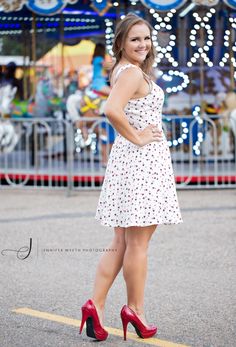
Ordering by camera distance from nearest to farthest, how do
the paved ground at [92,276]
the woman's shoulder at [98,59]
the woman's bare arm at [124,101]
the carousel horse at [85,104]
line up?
the woman's bare arm at [124,101] → the paved ground at [92,276] → the carousel horse at [85,104] → the woman's shoulder at [98,59]

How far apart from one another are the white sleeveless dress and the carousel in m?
7.21

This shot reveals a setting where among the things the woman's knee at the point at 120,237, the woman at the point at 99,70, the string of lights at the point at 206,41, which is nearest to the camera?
the woman's knee at the point at 120,237

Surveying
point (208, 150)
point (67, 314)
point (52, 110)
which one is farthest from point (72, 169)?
point (67, 314)

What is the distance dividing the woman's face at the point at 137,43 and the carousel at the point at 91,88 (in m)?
7.14

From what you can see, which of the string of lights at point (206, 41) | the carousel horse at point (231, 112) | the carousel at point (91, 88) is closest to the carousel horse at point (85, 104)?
the carousel at point (91, 88)

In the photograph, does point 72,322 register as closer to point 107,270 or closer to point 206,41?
point 107,270

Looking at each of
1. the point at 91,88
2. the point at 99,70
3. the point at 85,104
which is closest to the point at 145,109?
the point at 85,104

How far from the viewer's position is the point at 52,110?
1563 centimetres

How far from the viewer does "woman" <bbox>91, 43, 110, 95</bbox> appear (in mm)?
14756

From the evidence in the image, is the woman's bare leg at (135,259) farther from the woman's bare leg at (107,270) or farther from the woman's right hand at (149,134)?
the woman's right hand at (149,134)

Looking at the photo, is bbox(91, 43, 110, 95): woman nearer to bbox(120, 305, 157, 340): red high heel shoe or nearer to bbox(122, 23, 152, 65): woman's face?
bbox(122, 23, 152, 65): woman's face

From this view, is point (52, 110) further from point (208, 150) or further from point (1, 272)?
point (1, 272)

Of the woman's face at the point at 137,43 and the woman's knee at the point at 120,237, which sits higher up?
the woman's face at the point at 137,43

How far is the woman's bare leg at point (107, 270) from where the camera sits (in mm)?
4961
